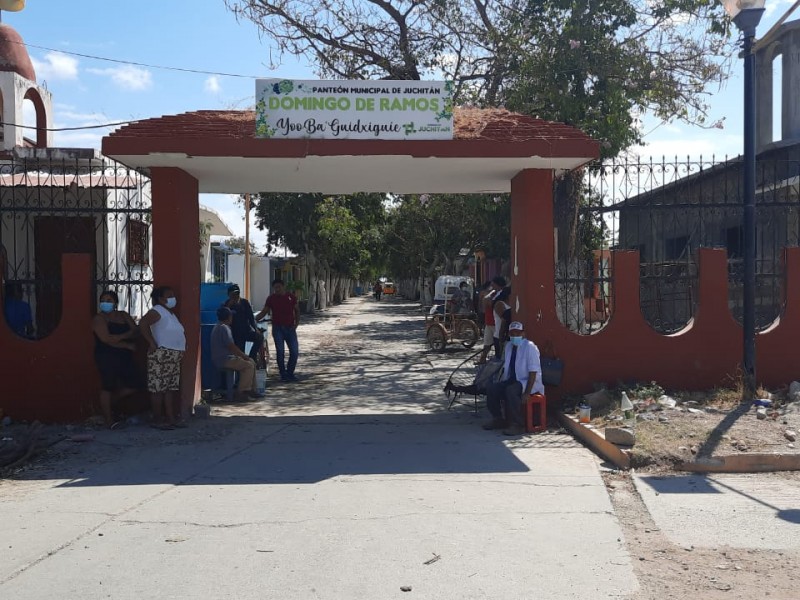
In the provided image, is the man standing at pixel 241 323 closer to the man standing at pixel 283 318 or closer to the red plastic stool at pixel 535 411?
the man standing at pixel 283 318

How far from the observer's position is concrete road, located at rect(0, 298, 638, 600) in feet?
14.4

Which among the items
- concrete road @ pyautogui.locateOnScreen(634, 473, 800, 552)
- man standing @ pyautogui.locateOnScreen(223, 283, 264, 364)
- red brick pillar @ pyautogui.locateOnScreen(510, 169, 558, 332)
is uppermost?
red brick pillar @ pyautogui.locateOnScreen(510, 169, 558, 332)

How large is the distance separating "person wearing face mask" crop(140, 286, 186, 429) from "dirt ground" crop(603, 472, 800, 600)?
5561mm

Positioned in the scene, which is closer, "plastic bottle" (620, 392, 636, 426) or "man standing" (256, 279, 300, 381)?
"plastic bottle" (620, 392, 636, 426)

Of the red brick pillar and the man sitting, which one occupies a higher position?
the red brick pillar

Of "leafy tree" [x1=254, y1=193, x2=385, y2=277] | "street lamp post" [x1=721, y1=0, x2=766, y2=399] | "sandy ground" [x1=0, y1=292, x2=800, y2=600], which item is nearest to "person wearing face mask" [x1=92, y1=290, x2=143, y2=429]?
"sandy ground" [x1=0, y1=292, x2=800, y2=600]

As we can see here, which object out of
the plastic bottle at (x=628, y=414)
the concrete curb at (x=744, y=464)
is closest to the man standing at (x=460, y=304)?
the plastic bottle at (x=628, y=414)

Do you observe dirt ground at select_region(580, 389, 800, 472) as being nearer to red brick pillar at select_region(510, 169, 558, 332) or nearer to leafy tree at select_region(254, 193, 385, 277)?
red brick pillar at select_region(510, 169, 558, 332)

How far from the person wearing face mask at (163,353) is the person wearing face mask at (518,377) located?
3.75 metres

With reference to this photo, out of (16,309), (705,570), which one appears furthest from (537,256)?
(16,309)

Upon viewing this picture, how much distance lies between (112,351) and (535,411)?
4.99 metres

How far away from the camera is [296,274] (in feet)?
158

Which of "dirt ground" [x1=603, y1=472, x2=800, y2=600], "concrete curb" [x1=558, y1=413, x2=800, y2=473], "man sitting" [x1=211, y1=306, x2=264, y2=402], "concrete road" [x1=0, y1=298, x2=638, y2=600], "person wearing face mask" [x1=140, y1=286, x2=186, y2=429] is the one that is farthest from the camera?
"man sitting" [x1=211, y1=306, x2=264, y2=402]

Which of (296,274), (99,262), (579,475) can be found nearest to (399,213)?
(296,274)
